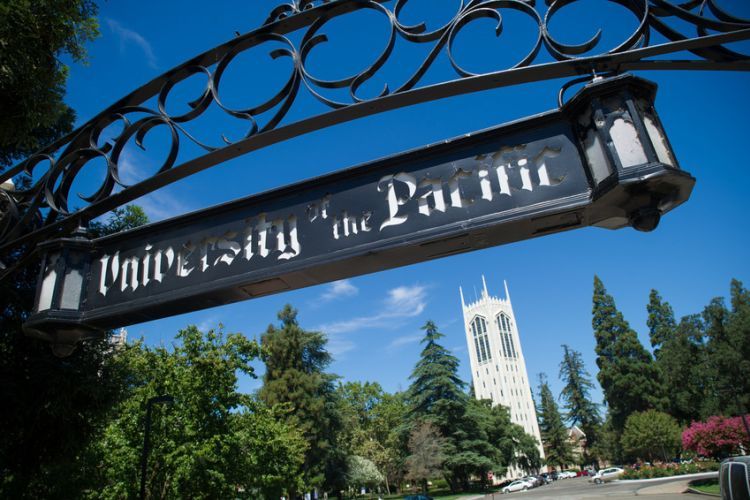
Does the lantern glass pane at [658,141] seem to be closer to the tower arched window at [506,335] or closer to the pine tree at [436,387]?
the pine tree at [436,387]

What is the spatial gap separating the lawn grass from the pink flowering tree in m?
7.70

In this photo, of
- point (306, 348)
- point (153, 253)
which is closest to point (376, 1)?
point (153, 253)

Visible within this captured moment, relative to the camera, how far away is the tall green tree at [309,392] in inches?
1332

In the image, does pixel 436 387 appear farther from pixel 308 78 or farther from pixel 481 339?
pixel 481 339

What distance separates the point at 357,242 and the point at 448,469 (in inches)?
1713

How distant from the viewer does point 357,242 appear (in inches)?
79.7

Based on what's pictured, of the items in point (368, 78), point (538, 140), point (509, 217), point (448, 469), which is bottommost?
point (448, 469)

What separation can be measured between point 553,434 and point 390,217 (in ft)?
287

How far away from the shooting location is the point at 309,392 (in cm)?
3559

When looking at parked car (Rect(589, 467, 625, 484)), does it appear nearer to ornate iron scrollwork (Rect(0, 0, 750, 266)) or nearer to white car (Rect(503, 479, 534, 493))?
white car (Rect(503, 479, 534, 493))

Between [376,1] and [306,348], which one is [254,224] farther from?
[306,348]

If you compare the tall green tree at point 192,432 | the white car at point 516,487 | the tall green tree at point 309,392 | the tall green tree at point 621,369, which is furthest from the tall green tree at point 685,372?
the tall green tree at point 192,432

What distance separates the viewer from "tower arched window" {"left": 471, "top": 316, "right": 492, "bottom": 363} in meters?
92.9

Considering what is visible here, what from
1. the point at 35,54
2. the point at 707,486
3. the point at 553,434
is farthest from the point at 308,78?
the point at 553,434
